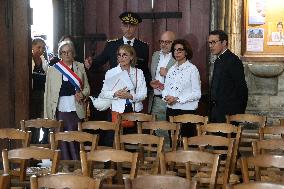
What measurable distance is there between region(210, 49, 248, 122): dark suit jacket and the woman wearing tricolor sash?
4.62ft

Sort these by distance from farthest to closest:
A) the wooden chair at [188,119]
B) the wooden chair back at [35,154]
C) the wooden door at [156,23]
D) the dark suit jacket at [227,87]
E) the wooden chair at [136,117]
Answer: the wooden door at [156,23], the dark suit jacket at [227,87], the wooden chair at [136,117], the wooden chair at [188,119], the wooden chair back at [35,154]

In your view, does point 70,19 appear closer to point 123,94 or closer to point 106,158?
point 123,94

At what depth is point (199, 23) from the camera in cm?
777

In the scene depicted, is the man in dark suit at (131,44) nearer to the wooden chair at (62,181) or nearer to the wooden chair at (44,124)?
the wooden chair at (44,124)

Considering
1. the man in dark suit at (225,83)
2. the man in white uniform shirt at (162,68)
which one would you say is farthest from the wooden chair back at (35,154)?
the man in white uniform shirt at (162,68)

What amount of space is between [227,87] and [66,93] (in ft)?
5.51

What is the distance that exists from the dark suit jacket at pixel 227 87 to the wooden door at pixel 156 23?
170 centimetres

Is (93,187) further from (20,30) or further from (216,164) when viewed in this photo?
(20,30)

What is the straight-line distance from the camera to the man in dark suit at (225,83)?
18.7ft

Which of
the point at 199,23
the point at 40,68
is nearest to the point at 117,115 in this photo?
the point at 40,68

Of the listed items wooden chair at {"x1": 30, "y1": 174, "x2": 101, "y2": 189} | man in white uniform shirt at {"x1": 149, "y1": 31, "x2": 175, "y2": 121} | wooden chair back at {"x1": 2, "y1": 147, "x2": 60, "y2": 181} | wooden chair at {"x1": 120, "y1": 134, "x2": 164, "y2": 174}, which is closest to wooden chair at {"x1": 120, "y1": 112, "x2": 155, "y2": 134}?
wooden chair at {"x1": 120, "y1": 134, "x2": 164, "y2": 174}

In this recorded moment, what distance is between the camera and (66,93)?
5.98m

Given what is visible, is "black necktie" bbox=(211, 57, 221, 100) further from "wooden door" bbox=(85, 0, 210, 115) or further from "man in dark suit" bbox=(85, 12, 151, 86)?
"wooden door" bbox=(85, 0, 210, 115)

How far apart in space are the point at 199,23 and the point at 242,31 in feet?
1.97
